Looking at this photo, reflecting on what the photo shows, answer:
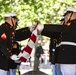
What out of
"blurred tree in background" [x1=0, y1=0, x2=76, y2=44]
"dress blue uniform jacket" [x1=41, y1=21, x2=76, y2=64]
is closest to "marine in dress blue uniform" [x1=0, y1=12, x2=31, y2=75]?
"dress blue uniform jacket" [x1=41, y1=21, x2=76, y2=64]

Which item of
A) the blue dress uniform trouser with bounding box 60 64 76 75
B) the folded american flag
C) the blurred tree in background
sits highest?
the blurred tree in background

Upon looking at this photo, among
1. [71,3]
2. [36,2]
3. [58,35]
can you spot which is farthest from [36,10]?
[58,35]

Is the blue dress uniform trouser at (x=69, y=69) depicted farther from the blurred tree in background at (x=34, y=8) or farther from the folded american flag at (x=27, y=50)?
the blurred tree in background at (x=34, y=8)

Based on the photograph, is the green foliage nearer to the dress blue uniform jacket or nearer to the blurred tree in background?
the blurred tree in background

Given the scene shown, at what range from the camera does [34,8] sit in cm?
1434

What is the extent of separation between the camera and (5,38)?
684 centimetres

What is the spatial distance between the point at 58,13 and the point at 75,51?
9.37 m

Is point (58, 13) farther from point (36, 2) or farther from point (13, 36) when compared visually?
point (13, 36)

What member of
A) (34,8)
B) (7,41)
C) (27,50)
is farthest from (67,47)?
(34,8)

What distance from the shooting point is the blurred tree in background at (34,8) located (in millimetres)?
13852

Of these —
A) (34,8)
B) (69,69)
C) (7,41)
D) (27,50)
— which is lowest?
(69,69)

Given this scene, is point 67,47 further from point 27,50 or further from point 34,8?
point 34,8

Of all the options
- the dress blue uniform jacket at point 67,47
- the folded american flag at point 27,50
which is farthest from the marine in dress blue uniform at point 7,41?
the dress blue uniform jacket at point 67,47

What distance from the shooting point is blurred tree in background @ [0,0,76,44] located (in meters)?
13.9
